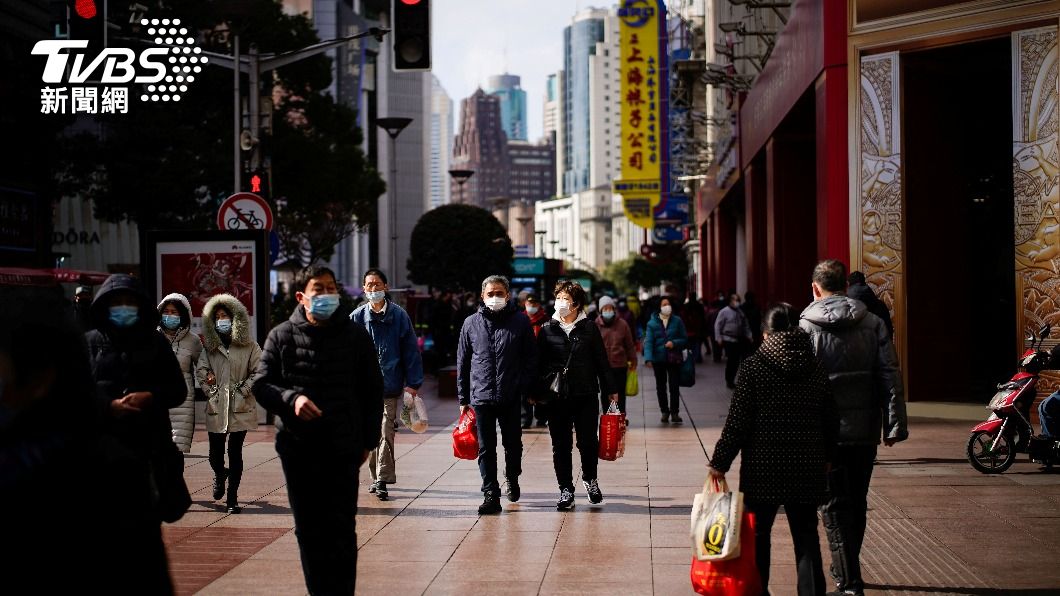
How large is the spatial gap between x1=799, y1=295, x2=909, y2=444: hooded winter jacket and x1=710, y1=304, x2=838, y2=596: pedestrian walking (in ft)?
2.11

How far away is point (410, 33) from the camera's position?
37.2 ft

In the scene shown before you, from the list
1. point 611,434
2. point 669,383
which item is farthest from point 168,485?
point 669,383

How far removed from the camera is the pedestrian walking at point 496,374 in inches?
388

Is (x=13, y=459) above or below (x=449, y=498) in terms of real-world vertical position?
above

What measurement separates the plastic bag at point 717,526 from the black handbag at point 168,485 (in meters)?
2.23

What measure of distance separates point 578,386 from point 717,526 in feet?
14.5

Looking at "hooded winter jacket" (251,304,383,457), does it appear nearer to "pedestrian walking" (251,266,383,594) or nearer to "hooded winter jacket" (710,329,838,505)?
"pedestrian walking" (251,266,383,594)

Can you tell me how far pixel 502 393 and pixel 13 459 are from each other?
22.6ft

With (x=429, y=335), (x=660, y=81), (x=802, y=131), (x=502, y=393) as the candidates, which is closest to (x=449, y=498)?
(x=502, y=393)

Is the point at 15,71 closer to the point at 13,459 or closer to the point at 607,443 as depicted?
the point at 607,443

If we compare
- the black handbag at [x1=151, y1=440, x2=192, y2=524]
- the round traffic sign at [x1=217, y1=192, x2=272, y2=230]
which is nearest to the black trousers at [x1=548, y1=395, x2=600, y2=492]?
the black handbag at [x1=151, y1=440, x2=192, y2=524]

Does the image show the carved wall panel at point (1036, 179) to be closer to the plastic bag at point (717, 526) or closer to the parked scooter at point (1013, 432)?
the parked scooter at point (1013, 432)

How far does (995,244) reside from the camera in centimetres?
1844

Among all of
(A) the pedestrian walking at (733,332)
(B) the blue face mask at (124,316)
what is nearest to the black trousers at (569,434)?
(B) the blue face mask at (124,316)
